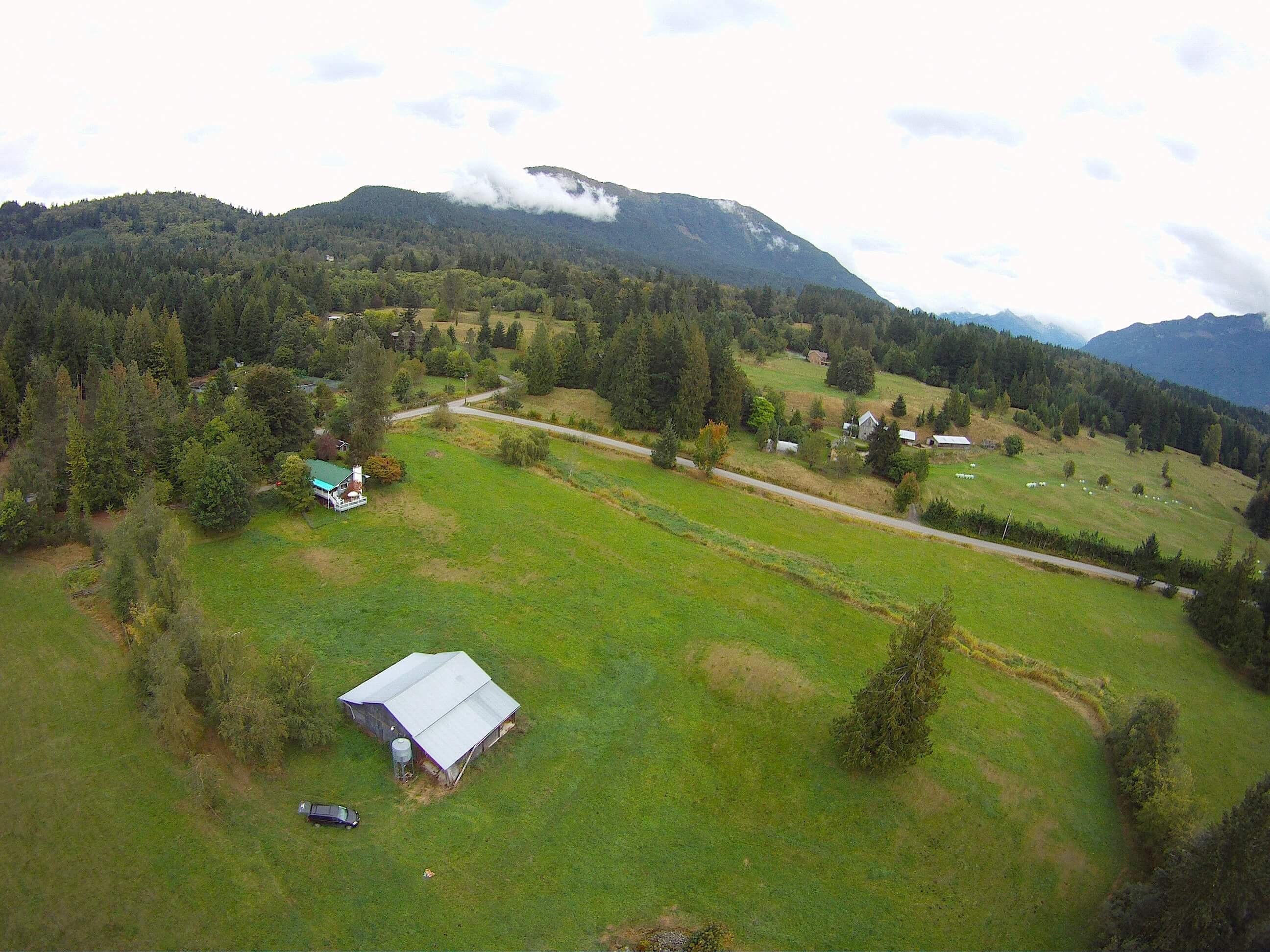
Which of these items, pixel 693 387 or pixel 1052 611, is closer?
pixel 1052 611

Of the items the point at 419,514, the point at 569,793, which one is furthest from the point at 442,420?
the point at 569,793

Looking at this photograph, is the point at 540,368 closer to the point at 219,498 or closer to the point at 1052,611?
the point at 219,498

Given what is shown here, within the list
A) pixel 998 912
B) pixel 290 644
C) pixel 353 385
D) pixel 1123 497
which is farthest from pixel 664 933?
pixel 1123 497

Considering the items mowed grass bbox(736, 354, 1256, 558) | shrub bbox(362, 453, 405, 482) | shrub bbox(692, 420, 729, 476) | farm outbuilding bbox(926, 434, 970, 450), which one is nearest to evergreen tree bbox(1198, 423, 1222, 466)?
mowed grass bbox(736, 354, 1256, 558)

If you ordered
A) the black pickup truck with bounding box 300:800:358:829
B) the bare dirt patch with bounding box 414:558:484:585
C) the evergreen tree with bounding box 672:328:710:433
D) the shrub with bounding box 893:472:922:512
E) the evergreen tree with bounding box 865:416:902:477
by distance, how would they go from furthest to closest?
the evergreen tree with bounding box 672:328:710:433
the evergreen tree with bounding box 865:416:902:477
the shrub with bounding box 893:472:922:512
the bare dirt patch with bounding box 414:558:484:585
the black pickup truck with bounding box 300:800:358:829

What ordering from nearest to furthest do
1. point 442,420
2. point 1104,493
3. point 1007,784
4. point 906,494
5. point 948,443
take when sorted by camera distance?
point 1007,784 → point 906,494 → point 442,420 → point 1104,493 → point 948,443

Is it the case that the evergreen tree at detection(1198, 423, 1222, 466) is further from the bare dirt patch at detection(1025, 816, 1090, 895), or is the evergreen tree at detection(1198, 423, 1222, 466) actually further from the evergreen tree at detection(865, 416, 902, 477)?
the bare dirt patch at detection(1025, 816, 1090, 895)
